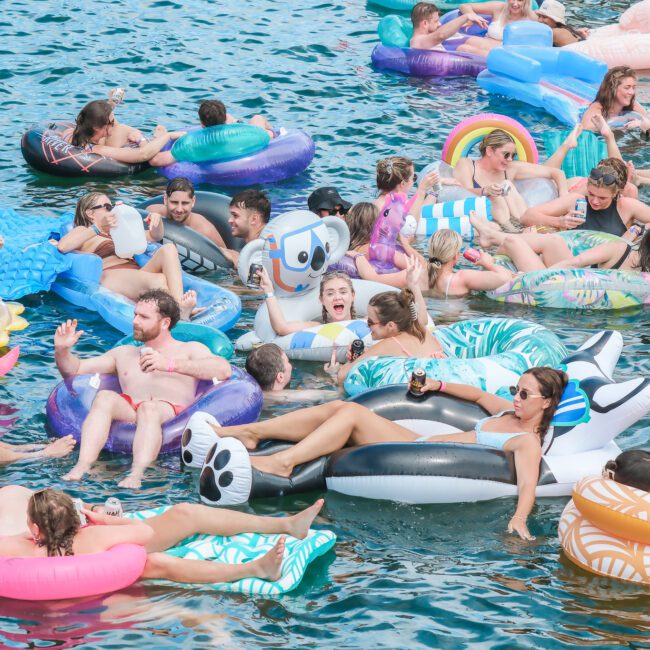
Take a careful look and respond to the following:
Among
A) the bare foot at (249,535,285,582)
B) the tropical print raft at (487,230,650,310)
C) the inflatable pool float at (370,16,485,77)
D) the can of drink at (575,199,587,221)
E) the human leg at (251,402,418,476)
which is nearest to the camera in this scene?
the bare foot at (249,535,285,582)

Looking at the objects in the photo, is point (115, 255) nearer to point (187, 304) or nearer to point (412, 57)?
point (187, 304)

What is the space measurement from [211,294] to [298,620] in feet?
14.8

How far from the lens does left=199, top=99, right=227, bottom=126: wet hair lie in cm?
1331

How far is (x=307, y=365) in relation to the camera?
9844 millimetres

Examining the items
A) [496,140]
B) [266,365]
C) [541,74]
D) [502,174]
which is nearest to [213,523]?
[266,365]

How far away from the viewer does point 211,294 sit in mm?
10562

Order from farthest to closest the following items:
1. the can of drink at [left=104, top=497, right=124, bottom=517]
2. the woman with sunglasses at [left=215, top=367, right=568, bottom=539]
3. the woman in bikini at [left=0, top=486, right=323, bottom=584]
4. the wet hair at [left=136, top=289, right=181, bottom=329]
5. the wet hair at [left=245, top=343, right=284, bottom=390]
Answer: the wet hair at [left=245, top=343, right=284, bottom=390] → the wet hair at [left=136, top=289, right=181, bottom=329] → the woman with sunglasses at [left=215, top=367, right=568, bottom=539] → the can of drink at [left=104, top=497, right=124, bottom=517] → the woman in bikini at [left=0, top=486, right=323, bottom=584]

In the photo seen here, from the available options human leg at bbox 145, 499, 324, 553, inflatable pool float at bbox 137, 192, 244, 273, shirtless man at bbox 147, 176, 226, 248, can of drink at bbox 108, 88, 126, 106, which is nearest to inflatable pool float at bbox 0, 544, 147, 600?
human leg at bbox 145, 499, 324, 553

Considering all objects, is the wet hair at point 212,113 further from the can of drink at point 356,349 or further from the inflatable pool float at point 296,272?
the can of drink at point 356,349

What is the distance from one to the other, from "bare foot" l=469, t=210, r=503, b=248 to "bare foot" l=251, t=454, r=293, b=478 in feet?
15.2

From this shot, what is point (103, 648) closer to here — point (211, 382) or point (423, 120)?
point (211, 382)

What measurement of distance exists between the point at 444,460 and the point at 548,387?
2.86ft

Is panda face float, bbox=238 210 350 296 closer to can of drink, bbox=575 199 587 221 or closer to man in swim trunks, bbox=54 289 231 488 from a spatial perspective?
man in swim trunks, bbox=54 289 231 488

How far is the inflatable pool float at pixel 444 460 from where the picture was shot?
24.9ft
